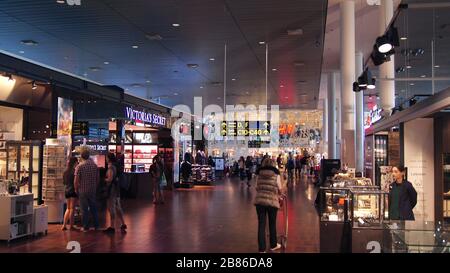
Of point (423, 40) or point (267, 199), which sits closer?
point (267, 199)

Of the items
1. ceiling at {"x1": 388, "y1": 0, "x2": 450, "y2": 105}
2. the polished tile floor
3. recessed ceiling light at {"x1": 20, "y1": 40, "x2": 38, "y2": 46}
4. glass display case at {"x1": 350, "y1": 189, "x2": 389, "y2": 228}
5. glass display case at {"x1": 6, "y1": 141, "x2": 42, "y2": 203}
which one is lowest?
the polished tile floor

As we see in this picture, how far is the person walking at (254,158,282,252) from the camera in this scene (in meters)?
6.61

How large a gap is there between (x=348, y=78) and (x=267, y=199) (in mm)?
7109

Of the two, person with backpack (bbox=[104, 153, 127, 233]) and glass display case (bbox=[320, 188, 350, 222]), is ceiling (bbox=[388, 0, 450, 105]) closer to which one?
glass display case (bbox=[320, 188, 350, 222])

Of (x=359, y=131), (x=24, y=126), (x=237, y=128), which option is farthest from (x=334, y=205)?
(x=237, y=128)

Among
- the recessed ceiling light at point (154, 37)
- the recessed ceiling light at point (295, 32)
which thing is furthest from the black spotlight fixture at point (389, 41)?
the recessed ceiling light at point (154, 37)

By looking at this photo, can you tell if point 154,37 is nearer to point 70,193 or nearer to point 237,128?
point 70,193

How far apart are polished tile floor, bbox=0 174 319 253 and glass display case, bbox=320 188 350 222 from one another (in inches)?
43.5

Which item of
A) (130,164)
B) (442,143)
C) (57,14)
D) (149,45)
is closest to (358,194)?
(442,143)

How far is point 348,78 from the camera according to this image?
12688mm

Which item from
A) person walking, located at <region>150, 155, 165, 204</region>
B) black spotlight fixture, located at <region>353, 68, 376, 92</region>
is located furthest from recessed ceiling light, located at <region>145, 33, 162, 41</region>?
black spotlight fixture, located at <region>353, 68, 376, 92</region>

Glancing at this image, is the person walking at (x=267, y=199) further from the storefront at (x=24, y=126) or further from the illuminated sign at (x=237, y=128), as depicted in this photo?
the illuminated sign at (x=237, y=128)

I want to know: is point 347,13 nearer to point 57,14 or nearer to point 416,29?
point 416,29
